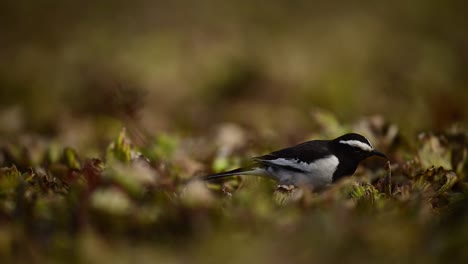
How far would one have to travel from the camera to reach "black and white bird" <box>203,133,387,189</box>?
14.7 ft

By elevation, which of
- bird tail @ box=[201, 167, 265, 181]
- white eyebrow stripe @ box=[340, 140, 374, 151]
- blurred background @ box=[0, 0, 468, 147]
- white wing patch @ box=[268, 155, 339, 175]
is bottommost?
bird tail @ box=[201, 167, 265, 181]

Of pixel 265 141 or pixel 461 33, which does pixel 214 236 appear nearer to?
pixel 265 141

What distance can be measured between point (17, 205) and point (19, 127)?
12.0ft

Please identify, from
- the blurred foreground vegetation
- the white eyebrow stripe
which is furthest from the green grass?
the white eyebrow stripe

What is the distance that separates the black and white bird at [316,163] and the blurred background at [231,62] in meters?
2.39

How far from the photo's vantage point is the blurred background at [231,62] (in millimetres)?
8414

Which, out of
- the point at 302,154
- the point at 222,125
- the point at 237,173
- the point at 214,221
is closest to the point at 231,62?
the point at 222,125

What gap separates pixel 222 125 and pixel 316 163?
8.53 ft

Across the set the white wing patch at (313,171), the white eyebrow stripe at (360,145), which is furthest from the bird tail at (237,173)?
the white eyebrow stripe at (360,145)

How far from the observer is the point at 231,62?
408 inches

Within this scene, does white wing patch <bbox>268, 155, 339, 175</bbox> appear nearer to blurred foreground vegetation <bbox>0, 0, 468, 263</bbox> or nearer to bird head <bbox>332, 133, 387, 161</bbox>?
bird head <bbox>332, 133, 387, 161</bbox>

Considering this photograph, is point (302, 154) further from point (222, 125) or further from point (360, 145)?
point (222, 125)

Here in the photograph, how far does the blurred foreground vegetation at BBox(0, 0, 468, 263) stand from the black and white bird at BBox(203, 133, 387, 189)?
0.14 meters

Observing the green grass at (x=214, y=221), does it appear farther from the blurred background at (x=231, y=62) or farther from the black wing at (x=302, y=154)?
the blurred background at (x=231, y=62)
